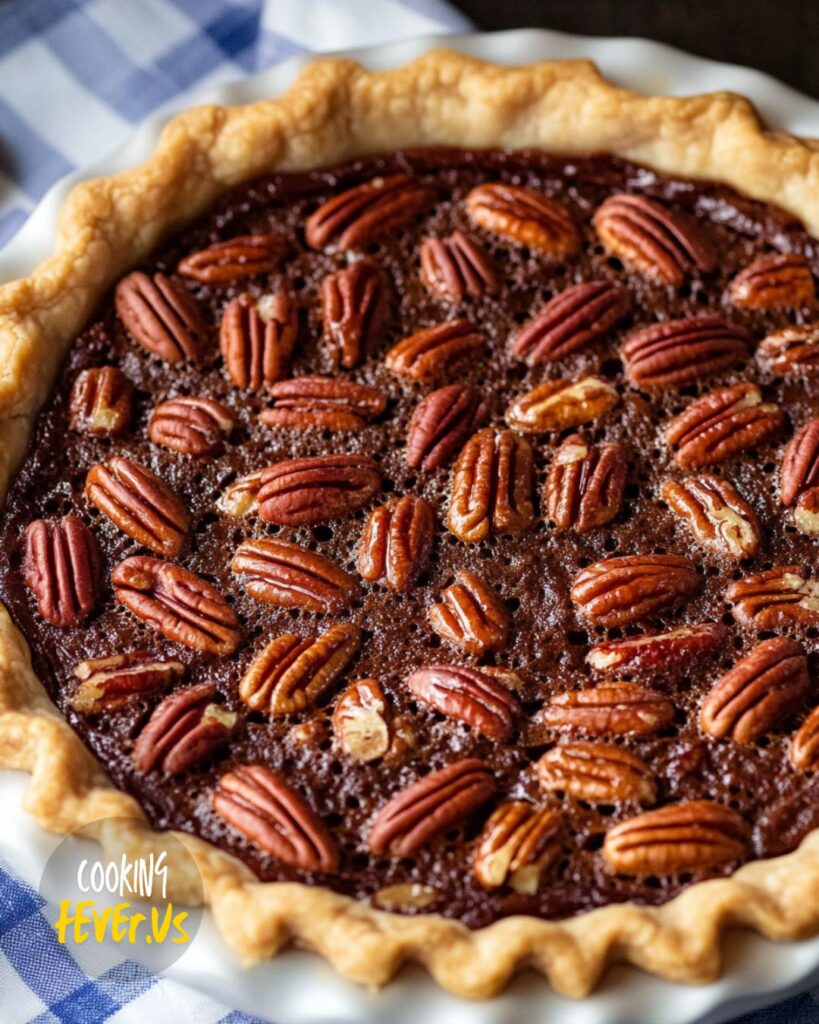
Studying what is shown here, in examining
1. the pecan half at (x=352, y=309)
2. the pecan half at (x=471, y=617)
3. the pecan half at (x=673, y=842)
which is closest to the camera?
the pecan half at (x=673, y=842)

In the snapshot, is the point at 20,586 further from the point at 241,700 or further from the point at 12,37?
the point at 12,37

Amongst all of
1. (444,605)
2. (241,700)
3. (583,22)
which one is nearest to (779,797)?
(444,605)

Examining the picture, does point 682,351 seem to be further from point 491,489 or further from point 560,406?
point 491,489

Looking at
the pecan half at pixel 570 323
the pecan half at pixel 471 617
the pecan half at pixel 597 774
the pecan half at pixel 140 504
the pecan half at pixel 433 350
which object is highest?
the pecan half at pixel 140 504

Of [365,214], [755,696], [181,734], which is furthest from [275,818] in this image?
[365,214]

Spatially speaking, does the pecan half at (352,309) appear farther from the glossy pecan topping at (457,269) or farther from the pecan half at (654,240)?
the pecan half at (654,240)

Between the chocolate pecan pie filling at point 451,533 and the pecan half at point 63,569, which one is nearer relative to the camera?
the chocolate pecan pie filling at point 451,533

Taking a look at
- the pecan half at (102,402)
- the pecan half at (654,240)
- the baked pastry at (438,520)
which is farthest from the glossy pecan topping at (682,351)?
the pecan half at (102,402)
